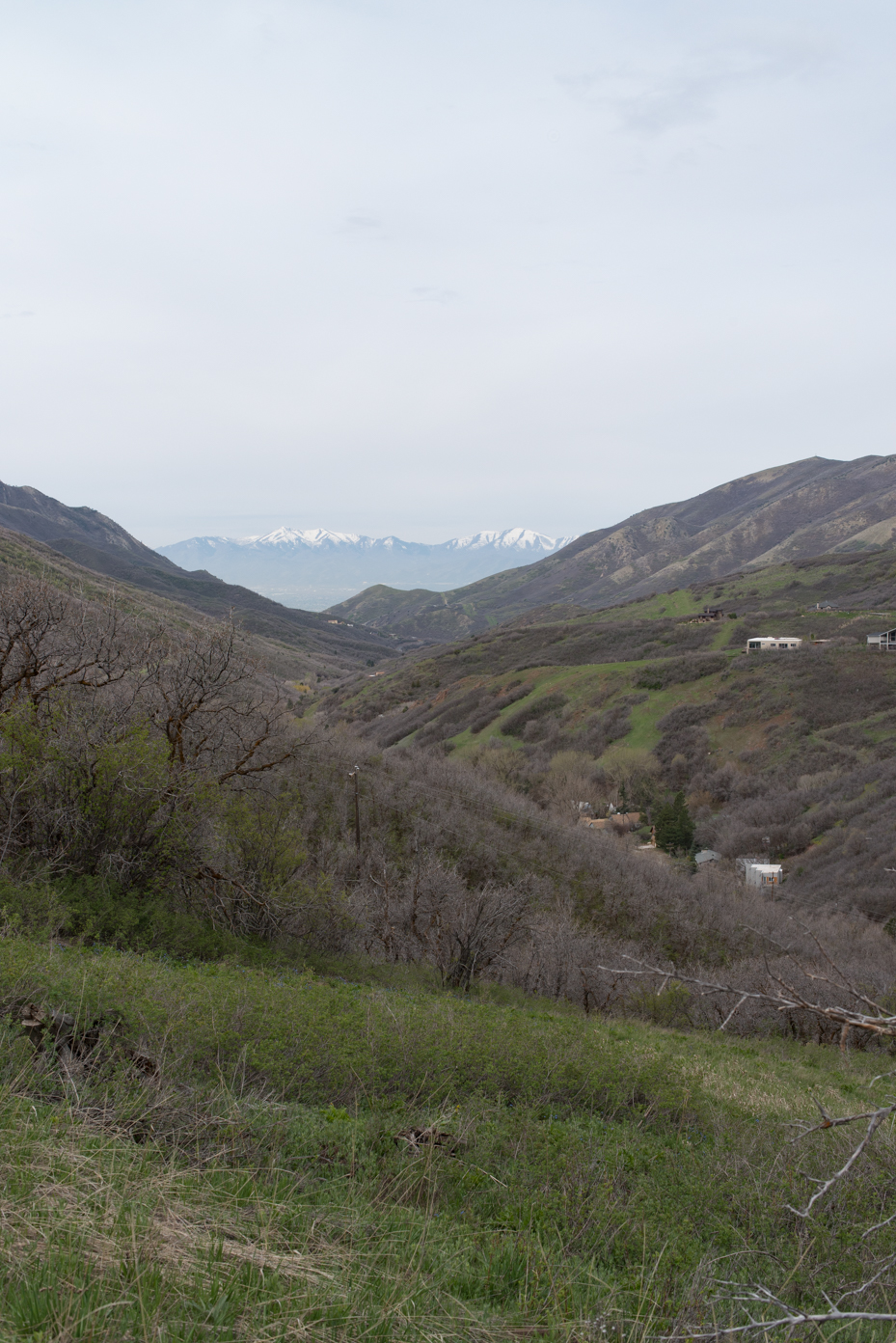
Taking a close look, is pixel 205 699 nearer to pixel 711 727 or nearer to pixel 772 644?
pixel 711 727

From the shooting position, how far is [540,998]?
1722 centimetres

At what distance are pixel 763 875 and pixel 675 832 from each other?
5580mm

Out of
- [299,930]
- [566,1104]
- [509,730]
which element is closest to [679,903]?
[299,930]

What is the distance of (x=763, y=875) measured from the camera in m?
32.9

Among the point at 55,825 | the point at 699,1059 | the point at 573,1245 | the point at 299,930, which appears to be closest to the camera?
the point at 573,1245

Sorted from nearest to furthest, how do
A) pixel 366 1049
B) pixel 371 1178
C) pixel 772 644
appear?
pixel 371 1178 → pixel 366 1049 → pixel 772 644

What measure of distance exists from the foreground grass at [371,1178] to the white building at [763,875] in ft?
81.4

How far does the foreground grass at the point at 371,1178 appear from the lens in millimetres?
3033

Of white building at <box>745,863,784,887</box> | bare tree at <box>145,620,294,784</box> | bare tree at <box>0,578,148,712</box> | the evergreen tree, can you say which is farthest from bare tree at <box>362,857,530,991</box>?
the evergreen tree

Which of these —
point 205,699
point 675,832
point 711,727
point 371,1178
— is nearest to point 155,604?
point 711,727

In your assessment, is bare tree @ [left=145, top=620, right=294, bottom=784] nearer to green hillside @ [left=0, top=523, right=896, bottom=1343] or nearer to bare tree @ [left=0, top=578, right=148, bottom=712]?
green hillside @ [left=0, top=523, right=896, bottom=1343]

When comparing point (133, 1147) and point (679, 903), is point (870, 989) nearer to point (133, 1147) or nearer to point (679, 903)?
point (679, 903)

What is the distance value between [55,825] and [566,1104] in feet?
34.1

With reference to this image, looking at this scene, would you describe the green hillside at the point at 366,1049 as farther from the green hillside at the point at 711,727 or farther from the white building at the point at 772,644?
the white building at the point at 772,644
